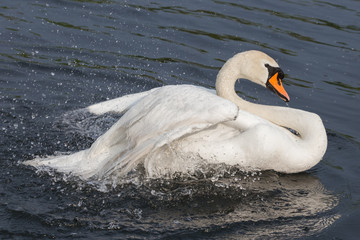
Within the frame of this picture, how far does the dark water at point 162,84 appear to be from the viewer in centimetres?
620

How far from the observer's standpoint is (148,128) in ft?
22.0

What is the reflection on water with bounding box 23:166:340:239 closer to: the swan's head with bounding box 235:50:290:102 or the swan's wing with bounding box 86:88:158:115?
the swan's head with bounding box 235:50:290:102

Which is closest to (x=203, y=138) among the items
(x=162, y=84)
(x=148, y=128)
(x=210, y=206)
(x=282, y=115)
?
(x=148, y=128)

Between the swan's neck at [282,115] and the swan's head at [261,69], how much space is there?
0.03 meters

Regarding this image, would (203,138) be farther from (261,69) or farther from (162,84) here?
(162,84)

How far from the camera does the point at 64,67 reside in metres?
10.0

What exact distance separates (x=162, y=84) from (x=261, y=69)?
108 inches

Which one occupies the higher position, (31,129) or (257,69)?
(257,69)

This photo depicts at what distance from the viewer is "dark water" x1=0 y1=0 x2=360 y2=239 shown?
6203mm

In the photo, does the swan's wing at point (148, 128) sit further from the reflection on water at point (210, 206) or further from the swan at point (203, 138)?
the reflection on water at point (210, 206)

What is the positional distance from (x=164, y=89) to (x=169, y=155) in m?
0.70

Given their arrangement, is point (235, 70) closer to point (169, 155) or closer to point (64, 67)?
point (169, 155)

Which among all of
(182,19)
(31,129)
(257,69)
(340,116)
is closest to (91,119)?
(31,129)

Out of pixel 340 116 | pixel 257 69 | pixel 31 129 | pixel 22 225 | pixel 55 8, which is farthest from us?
pixel 55 8
